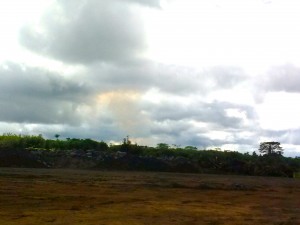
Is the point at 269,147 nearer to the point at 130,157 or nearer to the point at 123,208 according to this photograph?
the point at 130,157

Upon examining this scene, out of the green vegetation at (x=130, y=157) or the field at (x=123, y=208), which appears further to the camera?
the green vegetation at (x=130, y=157)

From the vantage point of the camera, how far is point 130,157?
147 ft

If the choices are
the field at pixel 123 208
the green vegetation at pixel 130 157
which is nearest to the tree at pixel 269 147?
the green vegetation at pixel 130 157

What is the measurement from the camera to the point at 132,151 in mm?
52375

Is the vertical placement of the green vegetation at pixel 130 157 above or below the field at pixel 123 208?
above

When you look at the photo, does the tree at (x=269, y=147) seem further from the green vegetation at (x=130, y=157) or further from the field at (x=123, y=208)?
the field at (x=123, y=208)

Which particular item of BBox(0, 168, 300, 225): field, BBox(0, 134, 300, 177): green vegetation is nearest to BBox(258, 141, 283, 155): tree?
BBox(0, 134, 300, 177): green vegetation

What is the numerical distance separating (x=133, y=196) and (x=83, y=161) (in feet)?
79.3

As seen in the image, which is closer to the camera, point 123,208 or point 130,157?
point 123,208

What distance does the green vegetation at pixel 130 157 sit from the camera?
42.9 meters

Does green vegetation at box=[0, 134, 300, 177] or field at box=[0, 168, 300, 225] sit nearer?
field at box=[0, 168, 300, 225]

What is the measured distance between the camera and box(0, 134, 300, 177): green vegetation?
42.9 m

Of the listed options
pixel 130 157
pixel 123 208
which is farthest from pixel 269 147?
pixel 123 208

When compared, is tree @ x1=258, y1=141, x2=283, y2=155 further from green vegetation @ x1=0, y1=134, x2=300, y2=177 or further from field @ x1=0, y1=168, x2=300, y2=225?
field @ x1=0, y1=168, x2=300, y2=225
